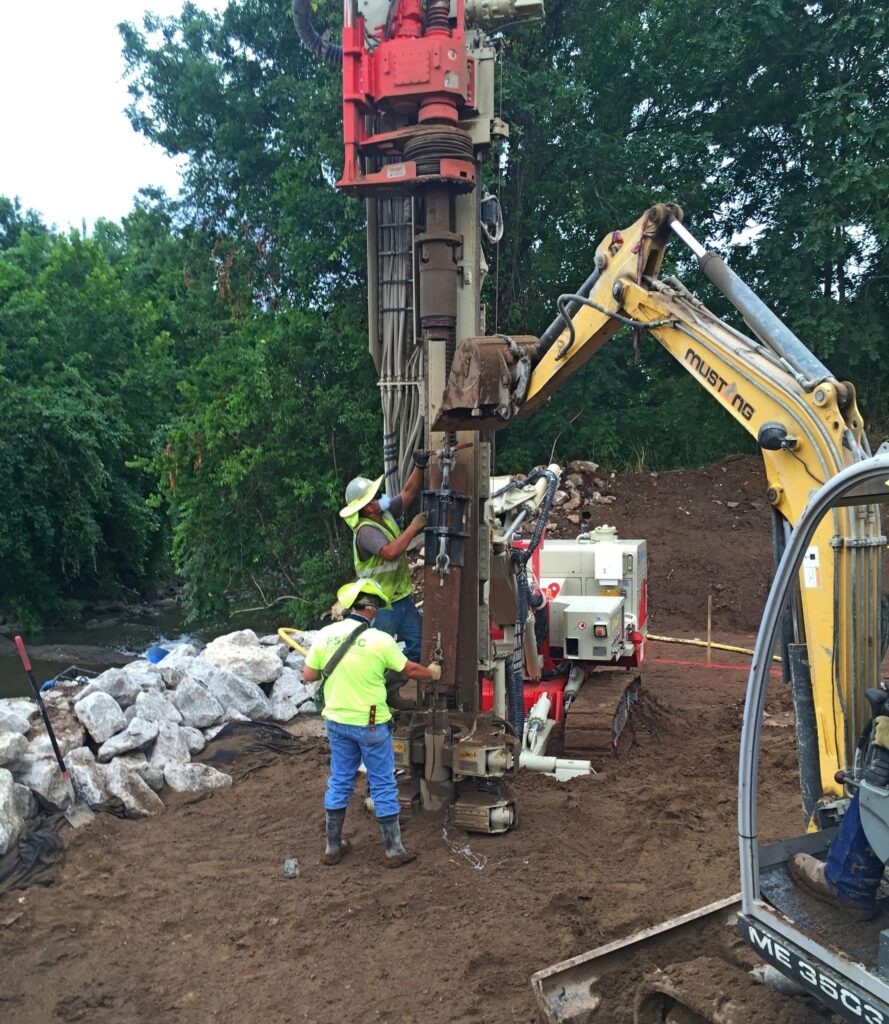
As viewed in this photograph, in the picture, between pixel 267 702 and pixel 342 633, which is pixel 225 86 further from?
pixel 342 633

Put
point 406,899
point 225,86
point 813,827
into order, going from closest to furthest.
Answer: point 813,827 → point 406,899 → point 225,86

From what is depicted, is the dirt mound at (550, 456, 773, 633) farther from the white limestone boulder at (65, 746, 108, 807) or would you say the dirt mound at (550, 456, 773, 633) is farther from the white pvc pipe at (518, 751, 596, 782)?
the white limestone boulder at (65, 746, 108, 807)

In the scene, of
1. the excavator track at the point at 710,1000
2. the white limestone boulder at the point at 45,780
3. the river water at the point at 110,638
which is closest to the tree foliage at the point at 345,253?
the river water at the point at 110,638

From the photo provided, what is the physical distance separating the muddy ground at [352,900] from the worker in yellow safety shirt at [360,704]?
11.0 inches

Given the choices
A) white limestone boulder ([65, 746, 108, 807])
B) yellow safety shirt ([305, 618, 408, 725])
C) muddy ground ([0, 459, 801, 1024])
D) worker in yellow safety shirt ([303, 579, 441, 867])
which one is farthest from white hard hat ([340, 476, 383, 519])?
white limestone boulder ([65, 746, 108, 807])

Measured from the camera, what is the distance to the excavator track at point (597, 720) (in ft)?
24.3

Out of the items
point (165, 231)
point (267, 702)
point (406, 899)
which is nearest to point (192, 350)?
point (165, 231)

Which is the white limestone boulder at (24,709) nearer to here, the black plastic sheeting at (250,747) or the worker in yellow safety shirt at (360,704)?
the black plastic sheeting at (250,747)

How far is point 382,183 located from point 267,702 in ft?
14.8

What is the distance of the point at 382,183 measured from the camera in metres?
6.41

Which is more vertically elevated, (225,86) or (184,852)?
(225,86)

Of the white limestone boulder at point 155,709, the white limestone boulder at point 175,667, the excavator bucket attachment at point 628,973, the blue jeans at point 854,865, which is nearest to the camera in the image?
the blue jeans at point 854,865

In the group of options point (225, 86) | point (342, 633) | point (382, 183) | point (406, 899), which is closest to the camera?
point (406, 899)

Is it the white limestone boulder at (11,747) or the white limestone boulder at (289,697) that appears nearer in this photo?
the white limestone boulder at (11,747)
